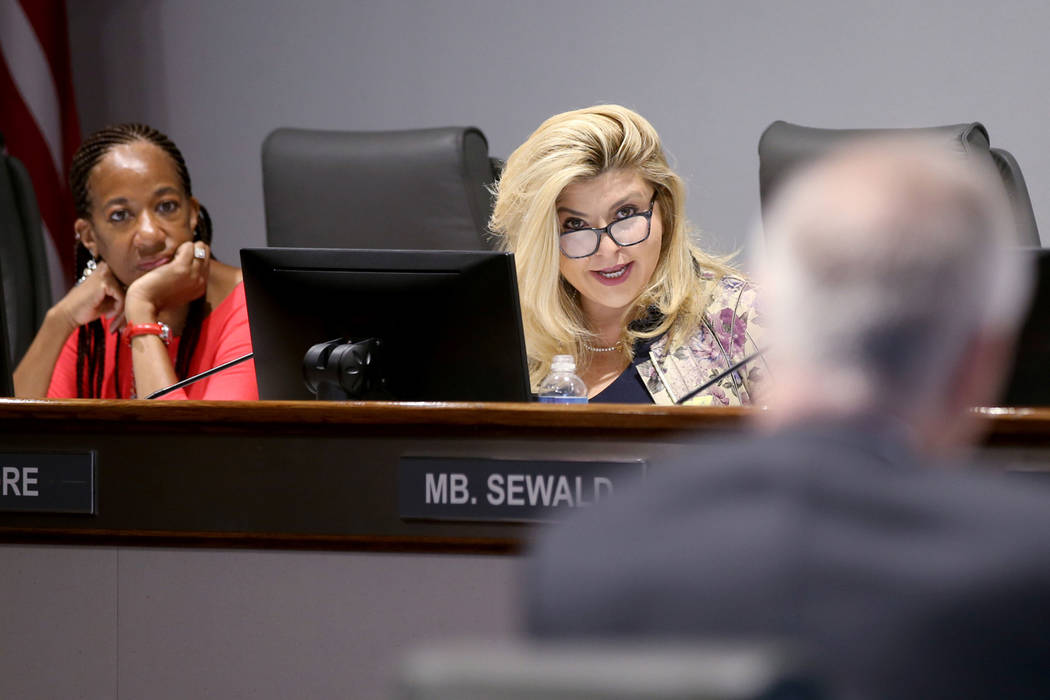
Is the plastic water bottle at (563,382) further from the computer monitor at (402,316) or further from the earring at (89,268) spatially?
the earring at (89,268)

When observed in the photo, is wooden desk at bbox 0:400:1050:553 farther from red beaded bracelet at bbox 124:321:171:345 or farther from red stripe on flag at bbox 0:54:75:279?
red stripe on flag at bbox 0:54:75:279

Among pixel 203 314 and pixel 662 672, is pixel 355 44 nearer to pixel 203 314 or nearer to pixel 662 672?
pixel 203 314

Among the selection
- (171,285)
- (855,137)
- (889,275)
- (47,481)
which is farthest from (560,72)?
(889,275)

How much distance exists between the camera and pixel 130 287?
2.52m

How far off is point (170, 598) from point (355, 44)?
2.36 m

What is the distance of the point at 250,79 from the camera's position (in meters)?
3.58

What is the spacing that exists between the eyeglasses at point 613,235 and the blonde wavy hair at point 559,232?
0.10ft

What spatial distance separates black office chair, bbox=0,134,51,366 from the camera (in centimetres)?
296

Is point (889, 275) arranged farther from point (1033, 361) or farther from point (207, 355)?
point (207, 355)

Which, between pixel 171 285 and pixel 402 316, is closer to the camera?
pixel 402 316

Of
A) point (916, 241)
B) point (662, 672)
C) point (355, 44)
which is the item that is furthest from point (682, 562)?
point (355, 44)

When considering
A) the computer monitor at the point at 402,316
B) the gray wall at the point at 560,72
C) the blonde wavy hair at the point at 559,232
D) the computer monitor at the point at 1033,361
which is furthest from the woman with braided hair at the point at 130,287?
the computer monitor at the point at 1033,361

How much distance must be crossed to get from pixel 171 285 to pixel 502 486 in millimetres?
1363

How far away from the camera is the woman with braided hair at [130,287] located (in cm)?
256
